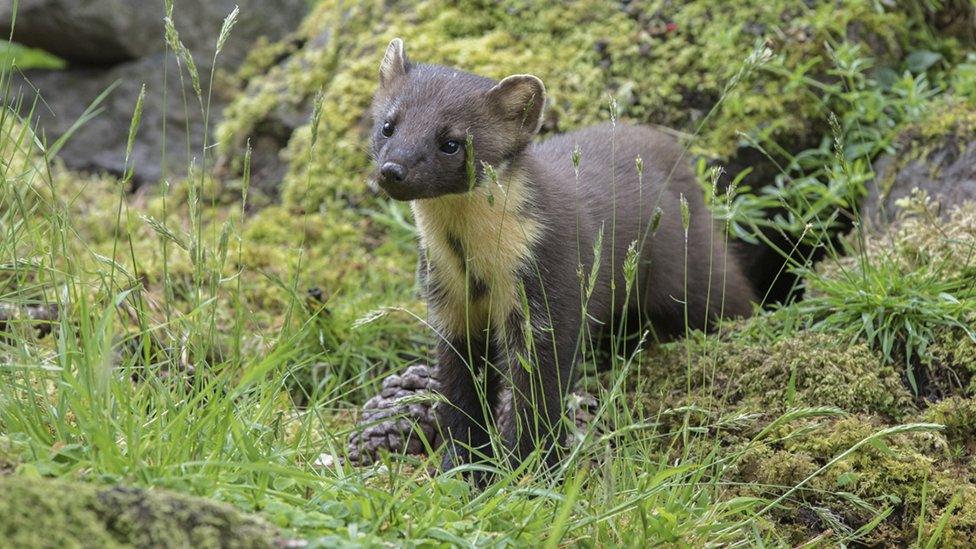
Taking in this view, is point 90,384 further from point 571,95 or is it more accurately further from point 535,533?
point 571,95

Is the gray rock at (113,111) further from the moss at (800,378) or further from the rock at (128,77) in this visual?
the moss at (800,378)

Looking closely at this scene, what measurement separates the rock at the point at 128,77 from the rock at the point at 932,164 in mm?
6156

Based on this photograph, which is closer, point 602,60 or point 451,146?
point 451,146

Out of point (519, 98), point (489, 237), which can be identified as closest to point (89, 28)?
point (519, 98)

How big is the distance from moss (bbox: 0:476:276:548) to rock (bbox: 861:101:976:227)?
496cm

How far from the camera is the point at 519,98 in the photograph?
5195 millimetres

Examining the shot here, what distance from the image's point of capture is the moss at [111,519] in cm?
275

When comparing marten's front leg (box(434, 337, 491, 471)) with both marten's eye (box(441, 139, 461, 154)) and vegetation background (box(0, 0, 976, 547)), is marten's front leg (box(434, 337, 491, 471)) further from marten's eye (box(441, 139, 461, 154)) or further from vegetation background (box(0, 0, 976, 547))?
marten's eye (box(441, 139, 461, 154))

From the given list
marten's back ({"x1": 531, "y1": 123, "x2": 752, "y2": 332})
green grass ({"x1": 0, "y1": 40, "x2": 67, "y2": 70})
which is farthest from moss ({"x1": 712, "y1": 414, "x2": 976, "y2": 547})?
green grass ({"x1": 0, "y1": 40, "x2": 67, "y2": 70})

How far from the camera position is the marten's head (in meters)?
4.79

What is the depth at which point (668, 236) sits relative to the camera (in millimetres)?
6418

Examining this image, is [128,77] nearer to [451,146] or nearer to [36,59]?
[36,59]

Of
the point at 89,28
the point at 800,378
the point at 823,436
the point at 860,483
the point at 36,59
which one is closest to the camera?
the point at 860,483

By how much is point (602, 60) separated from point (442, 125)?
3663 mm
